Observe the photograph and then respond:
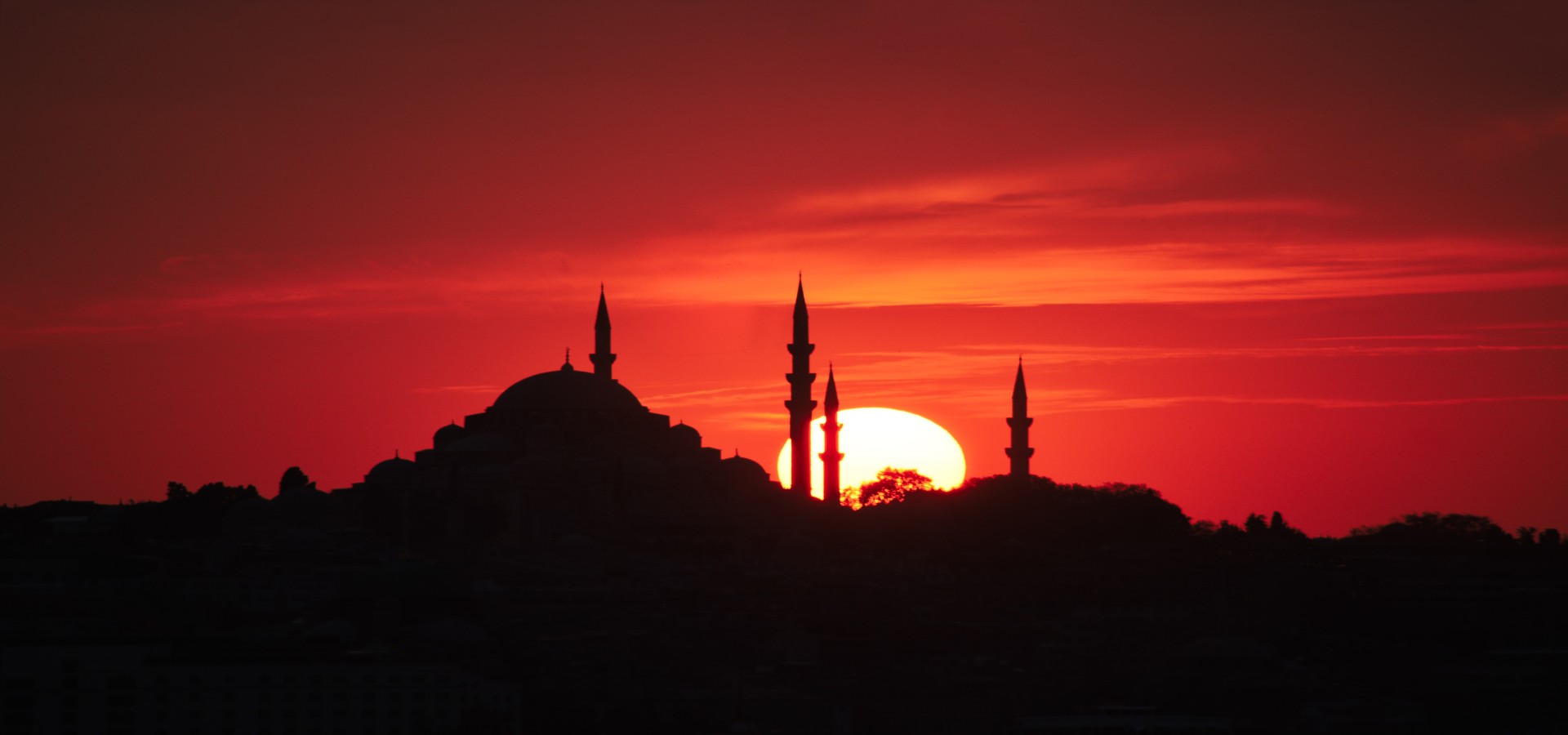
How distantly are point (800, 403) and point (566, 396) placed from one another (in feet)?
34.1

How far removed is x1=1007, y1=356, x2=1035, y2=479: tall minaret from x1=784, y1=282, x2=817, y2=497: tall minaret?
33.2 feet

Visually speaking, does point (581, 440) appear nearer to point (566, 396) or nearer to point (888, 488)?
point (566, 396)

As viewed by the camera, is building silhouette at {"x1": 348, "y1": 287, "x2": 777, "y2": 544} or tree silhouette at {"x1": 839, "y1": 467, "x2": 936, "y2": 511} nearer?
building silhouette at {"x1": 348, "y1": 287, "x2": 777, "y2": 544}

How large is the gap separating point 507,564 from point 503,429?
15.9m

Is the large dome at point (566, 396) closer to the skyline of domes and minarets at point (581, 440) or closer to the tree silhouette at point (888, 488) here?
the skyline of domes and minarets at point (581, 440)

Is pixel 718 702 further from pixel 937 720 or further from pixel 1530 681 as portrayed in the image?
pixel 1530 681

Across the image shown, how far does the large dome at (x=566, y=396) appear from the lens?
106875 mm

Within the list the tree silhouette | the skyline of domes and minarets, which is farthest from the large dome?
the tree silhouette

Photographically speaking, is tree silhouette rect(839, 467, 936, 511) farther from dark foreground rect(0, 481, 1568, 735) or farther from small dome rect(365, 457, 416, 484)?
small dome rect(365, 457, 416, 484)

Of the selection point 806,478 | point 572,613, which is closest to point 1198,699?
point 572,613

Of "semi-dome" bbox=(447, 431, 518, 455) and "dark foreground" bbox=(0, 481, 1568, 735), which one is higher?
"semi-dome" bbox=(447, 431, 518, 455)

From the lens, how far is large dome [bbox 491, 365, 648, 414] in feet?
351

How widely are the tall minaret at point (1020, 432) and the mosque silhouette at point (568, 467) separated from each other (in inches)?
5.8

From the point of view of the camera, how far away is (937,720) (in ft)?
250
